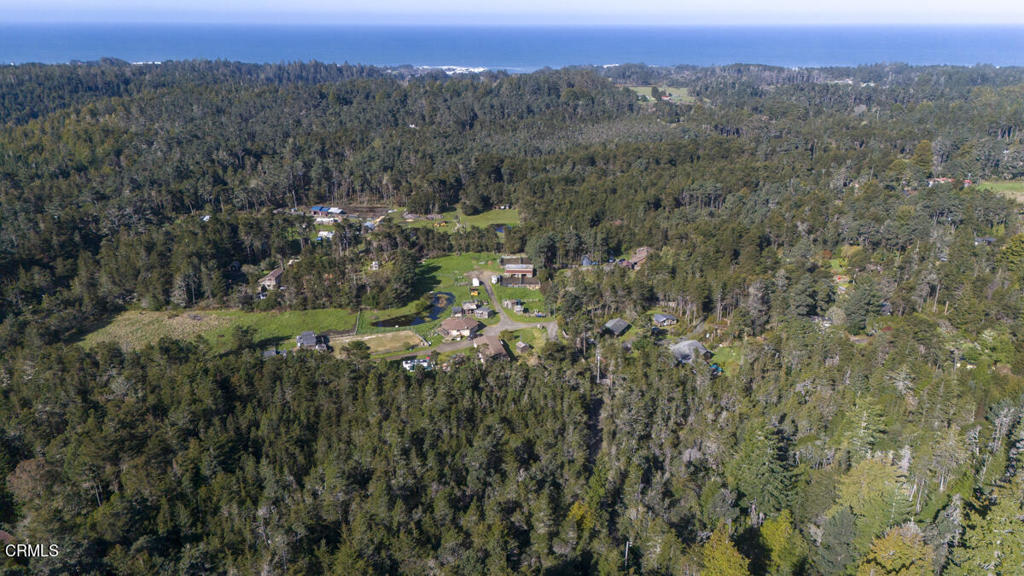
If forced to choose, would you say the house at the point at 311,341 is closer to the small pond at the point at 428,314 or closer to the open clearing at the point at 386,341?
the open clearing at the point at 386,341

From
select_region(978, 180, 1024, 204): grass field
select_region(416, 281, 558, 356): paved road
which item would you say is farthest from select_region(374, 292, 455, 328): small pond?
select_region(978, 180, 1024, 204): grass field

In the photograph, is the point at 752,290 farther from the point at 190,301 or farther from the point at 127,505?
the point at 190,301

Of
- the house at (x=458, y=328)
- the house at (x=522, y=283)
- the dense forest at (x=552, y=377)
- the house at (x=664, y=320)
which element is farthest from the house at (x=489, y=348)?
the house at (x=664, y=320)

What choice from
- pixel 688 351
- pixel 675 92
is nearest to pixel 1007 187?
pixel 688 351

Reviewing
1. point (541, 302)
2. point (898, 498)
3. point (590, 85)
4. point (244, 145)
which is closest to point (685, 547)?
point (898, 498)

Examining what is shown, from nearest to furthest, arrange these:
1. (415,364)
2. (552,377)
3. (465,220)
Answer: (552,377)
(415,364)
(465,220)

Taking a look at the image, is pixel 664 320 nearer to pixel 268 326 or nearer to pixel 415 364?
pixel 415 364
